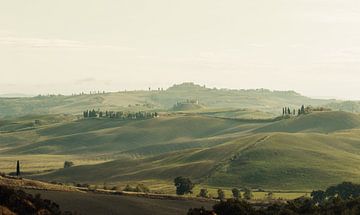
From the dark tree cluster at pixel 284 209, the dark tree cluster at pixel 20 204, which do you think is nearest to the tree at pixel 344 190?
the dark tree cluster at pixel 284 209

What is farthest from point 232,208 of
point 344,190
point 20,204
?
point 344,190

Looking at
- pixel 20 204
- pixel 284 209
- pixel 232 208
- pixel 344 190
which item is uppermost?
pixel 20 204

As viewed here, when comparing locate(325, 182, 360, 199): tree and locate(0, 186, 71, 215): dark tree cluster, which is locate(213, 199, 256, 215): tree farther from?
locate(325, 182, 360, 199): tree

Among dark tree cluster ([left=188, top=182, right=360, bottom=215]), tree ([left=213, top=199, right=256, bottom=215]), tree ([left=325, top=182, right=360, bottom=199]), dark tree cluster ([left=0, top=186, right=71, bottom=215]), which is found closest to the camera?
dark tree cluster ([left=0, top=186, right=71, bottom=215])

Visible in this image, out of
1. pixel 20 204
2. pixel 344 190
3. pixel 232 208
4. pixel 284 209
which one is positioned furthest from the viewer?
pixel 344 190

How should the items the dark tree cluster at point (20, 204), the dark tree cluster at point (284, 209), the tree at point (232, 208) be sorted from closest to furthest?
the dark tree cluster at point (20, 204), the tree at point (232, 208), the dark tree cluster at point (284, 209)

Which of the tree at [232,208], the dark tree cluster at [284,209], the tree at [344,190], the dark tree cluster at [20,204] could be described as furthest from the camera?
the tree at [344,190]

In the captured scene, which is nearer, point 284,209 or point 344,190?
point 284,209

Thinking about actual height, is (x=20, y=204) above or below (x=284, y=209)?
above

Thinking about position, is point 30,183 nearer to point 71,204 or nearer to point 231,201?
point 71,204

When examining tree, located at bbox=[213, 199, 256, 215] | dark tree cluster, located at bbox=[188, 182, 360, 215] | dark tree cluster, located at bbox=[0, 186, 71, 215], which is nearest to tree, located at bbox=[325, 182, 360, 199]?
dark tree cluster, located at bbox=[188, 182, 360, 215]

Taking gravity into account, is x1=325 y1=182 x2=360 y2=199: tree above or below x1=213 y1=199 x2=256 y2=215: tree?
below

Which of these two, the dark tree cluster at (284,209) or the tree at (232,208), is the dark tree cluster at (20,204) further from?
the tree at (232,208)

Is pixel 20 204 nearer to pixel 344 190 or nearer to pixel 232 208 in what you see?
pixel 232 208
